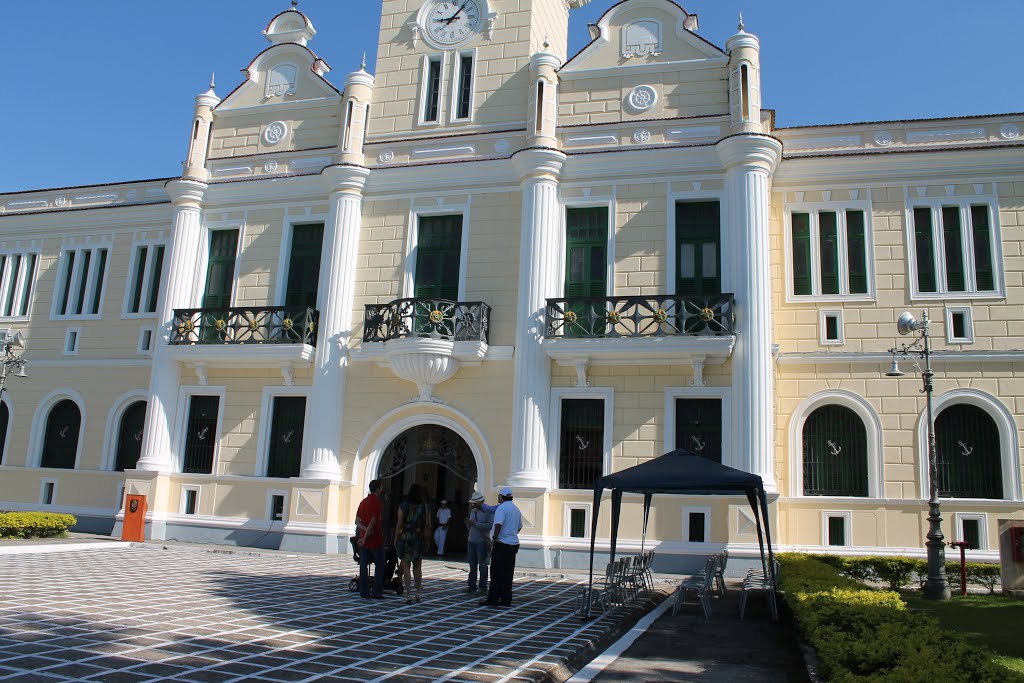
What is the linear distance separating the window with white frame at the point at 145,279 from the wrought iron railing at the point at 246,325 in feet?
7.87

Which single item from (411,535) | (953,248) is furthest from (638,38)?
(411,535)

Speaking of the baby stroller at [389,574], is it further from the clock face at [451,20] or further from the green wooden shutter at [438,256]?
the clock face at [451,20]

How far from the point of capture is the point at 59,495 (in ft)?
78.4

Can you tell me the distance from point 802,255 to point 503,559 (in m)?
11.7

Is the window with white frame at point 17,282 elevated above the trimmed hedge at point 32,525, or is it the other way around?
the window with white frame at point 17,282

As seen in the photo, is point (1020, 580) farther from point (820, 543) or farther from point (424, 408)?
point (424, 408)

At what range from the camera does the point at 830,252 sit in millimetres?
19844

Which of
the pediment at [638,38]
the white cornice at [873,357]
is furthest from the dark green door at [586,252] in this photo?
the white cornice at [873,357]

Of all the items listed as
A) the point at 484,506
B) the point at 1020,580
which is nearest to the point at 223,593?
the point at 484,506

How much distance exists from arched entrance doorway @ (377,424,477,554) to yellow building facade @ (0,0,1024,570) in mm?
121

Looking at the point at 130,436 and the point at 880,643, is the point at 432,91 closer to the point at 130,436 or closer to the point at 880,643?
the point at 130,436


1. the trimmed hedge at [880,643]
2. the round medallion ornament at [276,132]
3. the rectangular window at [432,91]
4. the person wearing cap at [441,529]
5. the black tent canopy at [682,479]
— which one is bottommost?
the trimmed hedge at [880,643]

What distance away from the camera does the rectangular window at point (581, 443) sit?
63.3ft

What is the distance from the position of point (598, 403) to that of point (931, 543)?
7538mm
